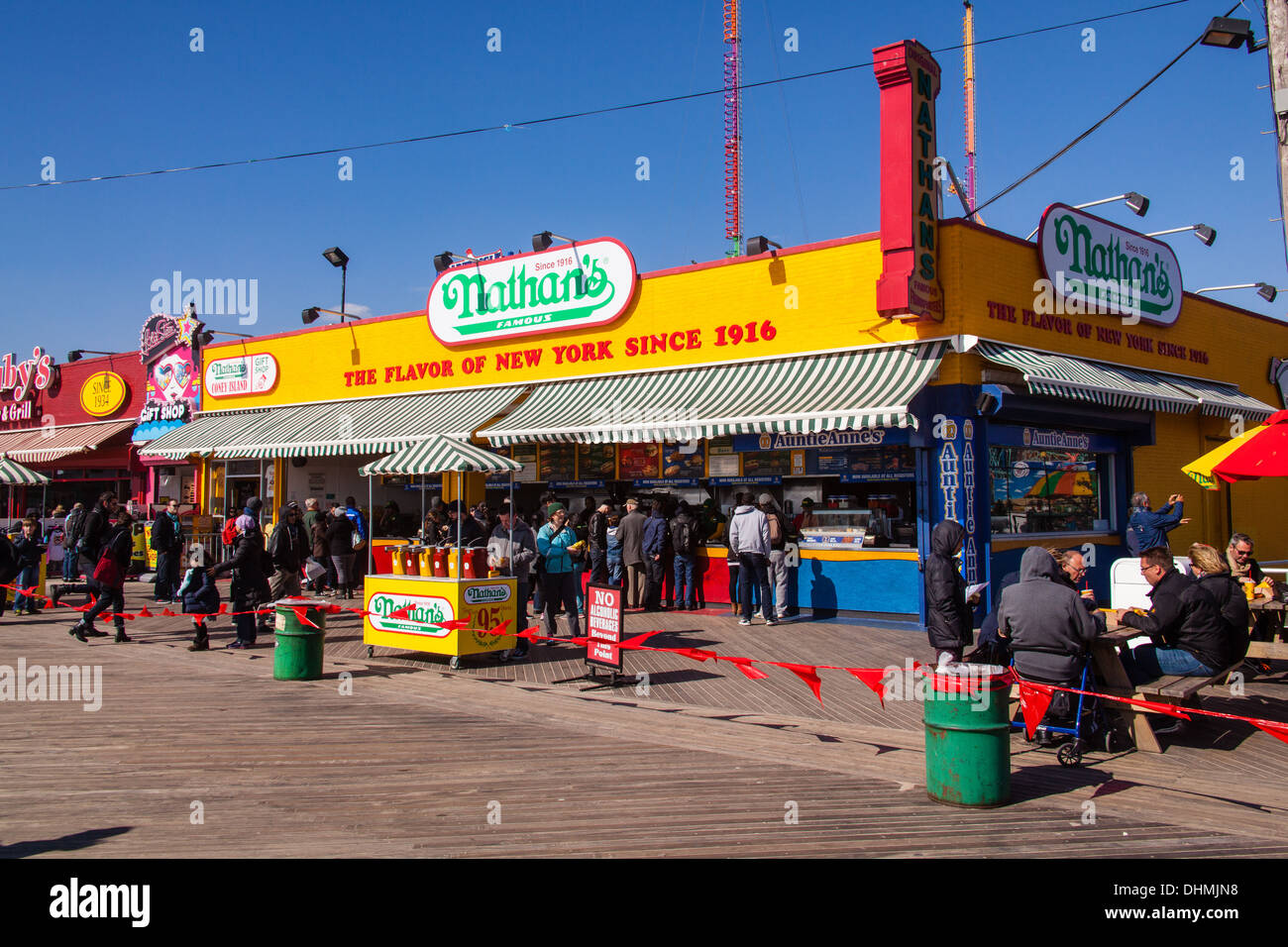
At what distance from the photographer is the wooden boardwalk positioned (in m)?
5.33

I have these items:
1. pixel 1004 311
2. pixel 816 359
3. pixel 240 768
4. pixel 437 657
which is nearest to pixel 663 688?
pixel 437 657

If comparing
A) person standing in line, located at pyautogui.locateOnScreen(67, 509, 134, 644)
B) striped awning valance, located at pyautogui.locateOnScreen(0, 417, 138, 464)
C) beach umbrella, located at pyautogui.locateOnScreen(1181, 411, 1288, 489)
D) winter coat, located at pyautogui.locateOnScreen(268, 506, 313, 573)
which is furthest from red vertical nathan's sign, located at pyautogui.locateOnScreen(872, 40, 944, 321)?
striped awning valance, located at pyautogui.locateOnScreen(0, 417, 138, 464)

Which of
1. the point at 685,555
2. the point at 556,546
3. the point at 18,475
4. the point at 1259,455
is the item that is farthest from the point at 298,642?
the point at 18,475

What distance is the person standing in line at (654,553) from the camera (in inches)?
577

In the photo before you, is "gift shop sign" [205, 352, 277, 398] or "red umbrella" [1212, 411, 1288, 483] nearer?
"red umbrella" [1212, 411, 1288, 483]

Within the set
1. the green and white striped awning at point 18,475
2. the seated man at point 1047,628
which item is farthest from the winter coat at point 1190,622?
the green and white striped awning at point 18,475

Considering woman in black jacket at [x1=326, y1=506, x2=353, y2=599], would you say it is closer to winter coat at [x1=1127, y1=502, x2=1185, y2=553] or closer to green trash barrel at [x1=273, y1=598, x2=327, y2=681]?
green trash barrel at [x1=273, y1=598, x2=327, y2=681]

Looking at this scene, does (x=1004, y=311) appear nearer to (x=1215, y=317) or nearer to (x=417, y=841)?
(x=1215, y=317)

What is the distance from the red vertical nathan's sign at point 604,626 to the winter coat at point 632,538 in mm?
4635

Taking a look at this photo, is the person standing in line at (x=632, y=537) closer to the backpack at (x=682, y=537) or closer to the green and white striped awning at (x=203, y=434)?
the backpack at (x=682, y=537)

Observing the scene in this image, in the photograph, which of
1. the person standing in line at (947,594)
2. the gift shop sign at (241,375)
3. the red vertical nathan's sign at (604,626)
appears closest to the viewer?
the person standing in line at (947,594)

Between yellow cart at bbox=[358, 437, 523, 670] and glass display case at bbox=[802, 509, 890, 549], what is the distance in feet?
16.2

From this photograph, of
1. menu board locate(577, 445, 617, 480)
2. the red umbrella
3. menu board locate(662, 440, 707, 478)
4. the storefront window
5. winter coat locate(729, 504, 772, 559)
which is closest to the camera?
the red umbrella

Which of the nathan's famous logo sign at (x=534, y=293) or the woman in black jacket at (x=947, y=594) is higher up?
the nathan's famous logo sign at (x=534, y=293)
